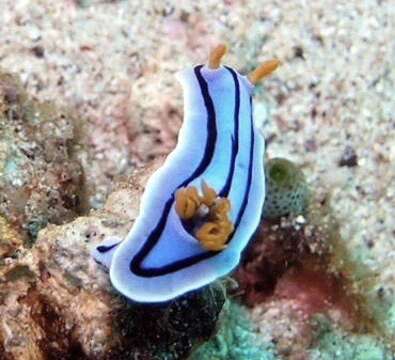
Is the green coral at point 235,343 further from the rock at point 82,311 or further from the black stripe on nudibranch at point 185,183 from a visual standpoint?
the black stripe on nudibranch at point 185,183

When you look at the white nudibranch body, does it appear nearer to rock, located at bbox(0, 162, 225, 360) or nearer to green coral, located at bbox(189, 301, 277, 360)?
rock, located at bbox(0, 162, 225, 360)

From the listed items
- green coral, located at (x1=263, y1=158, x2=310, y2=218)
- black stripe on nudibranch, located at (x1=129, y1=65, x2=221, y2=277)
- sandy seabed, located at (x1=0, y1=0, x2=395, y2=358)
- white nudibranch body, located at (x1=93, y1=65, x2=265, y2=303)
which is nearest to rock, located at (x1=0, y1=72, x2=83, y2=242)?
sandy seabed, located at (x1=0, y1=0, x2=395, y2=358)

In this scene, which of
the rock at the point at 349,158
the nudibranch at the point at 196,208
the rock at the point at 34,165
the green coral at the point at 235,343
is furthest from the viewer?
the rock at the point at 349,158

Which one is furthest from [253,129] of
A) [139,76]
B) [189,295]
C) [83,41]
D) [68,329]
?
[83,41]

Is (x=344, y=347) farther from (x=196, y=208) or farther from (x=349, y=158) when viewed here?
(x=196, y=208)

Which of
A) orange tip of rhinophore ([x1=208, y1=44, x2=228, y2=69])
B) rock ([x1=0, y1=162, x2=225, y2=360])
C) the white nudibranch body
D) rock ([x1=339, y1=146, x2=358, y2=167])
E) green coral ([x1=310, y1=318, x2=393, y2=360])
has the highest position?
orange tip of rhinophore ([x1=208, y1=44, x2=228, y2=69])

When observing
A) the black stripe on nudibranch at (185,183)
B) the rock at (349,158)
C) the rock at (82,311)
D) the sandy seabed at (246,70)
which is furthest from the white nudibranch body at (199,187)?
the rock at (349,158)
